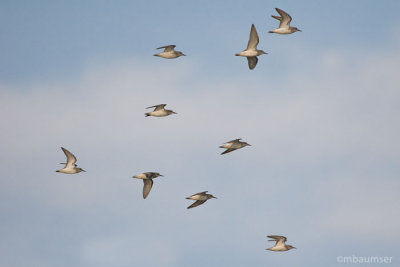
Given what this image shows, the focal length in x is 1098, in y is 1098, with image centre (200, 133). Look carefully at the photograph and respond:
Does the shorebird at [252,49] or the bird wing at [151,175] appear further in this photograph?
the bird wing at [151,175]

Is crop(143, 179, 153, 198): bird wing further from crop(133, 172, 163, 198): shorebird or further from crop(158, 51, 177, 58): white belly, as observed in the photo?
crop(158, 51, 177, 58): white belly

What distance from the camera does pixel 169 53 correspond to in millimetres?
59062

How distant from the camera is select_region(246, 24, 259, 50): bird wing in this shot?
56.7 metres

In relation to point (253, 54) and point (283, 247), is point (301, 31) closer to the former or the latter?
point (253, 54)

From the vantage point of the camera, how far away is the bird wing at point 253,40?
56719 mm

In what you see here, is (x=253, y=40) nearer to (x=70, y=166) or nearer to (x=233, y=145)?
(x=233, y=145)

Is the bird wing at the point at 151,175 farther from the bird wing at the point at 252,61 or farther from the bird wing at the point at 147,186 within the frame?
the bird wing at the point at 252,61

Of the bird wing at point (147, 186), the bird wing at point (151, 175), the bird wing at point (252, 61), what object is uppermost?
the bird wing at point (252, 61)

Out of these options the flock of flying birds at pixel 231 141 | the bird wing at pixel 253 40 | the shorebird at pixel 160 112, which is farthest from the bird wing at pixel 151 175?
the bird wing at pixel 253 40

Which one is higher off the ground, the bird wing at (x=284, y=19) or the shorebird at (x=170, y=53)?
the bird wing at (x=284, y=19)

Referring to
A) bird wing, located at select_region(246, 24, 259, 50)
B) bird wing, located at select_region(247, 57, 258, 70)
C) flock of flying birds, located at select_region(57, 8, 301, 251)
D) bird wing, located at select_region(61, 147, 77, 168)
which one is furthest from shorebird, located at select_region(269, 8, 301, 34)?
bird wing, located at select_region(61, 147, 77, 168)

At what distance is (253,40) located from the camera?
57.3 m

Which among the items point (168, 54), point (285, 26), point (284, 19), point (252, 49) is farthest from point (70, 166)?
point (284, 19)

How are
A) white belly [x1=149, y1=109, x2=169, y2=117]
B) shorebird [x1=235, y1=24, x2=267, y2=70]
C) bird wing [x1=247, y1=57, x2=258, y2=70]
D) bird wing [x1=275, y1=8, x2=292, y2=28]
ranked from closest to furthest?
bird wing [x1=275, y1=8, x2=292, y2=28], shorebird [x1=235, y1=24, x2=267, y2=70], white belly [x1=149, y1=109, x2=169, y2=117], bird wing [x1=247, y1=57, x2=258, y2=70]
